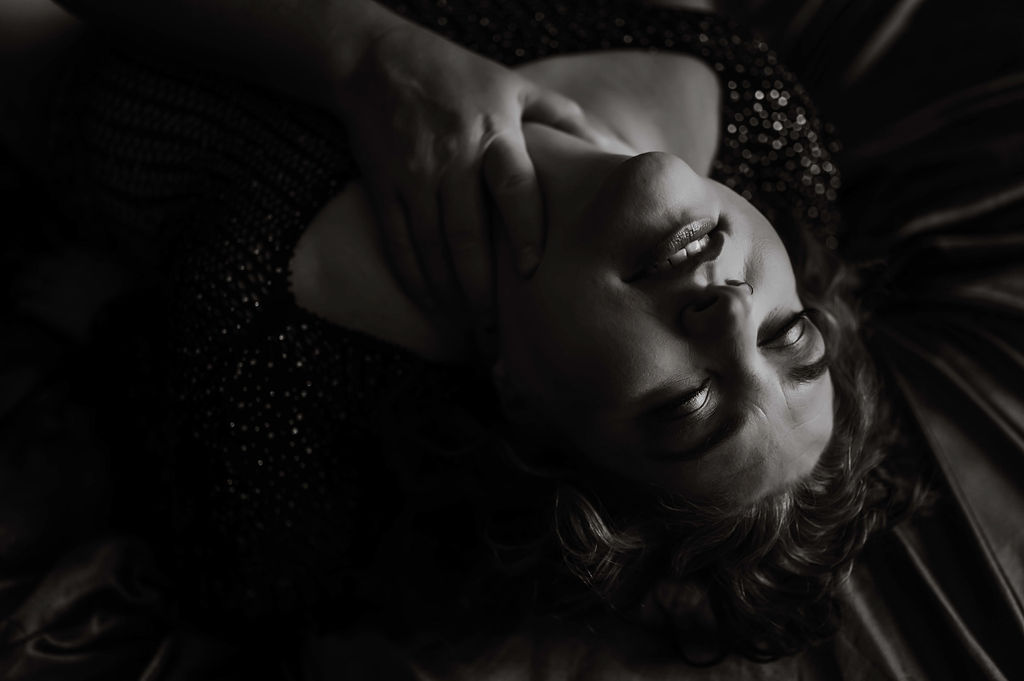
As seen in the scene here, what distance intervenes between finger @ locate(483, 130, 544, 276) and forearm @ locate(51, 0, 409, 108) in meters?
0.25

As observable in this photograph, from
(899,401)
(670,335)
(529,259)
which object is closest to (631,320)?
(670,335)

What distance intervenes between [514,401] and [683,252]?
301 mm

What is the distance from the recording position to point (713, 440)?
0.96 meters

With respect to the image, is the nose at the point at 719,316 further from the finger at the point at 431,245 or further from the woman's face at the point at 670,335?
the finger at the point at 431,245

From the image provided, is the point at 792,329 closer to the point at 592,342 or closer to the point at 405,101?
the point at 592,342

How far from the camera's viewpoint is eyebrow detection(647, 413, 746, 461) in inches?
37.6

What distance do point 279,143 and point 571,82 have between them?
1.43 ft

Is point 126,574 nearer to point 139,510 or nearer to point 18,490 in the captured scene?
point 139,510

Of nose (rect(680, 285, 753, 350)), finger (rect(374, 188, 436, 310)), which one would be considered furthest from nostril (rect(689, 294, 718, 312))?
→ finger (rect(374, 188, 436, 310))

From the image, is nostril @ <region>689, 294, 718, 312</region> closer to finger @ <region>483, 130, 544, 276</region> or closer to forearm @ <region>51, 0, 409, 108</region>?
finger @ <region>483, 130, 544, 276</region>

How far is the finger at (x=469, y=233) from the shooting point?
1.07 meters

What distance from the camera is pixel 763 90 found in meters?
1.33

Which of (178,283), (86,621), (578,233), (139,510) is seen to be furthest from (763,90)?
(86,621)

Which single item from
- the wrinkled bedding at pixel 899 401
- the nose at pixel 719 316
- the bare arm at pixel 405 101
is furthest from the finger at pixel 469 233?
the wrinkled bedding at pixel 899 401
